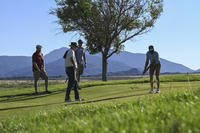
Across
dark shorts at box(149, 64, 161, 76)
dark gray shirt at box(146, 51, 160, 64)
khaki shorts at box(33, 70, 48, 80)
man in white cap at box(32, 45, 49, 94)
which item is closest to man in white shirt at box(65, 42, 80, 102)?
dark gray shirt at box(146, 51, 160, 64)

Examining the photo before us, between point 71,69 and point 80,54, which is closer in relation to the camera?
point 71,69

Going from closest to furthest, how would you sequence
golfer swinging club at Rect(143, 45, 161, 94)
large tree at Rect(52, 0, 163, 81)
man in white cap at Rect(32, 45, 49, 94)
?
golfer swinging club at Rect(143, 45, 161, 94), man in white cap at Rect(32, 45, 49, 94), large tree at Rect(52, 0, 163, 81)

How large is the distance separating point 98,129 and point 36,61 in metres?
23.6

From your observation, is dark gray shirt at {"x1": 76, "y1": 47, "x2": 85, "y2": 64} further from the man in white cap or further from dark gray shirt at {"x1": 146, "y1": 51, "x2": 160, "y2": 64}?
dark gray shirt at {"x1": 146, "y1": 51, "x2": 160, "y2": 64}

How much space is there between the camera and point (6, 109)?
2366 centimetres

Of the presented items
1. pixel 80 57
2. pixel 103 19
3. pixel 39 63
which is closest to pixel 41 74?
pixel 39 63

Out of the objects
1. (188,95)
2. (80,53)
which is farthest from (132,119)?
(80,53)

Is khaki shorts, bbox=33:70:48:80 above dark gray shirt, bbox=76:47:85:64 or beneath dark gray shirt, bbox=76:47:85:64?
beneath

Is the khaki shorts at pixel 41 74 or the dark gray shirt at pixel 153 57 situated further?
the khaki shorts at pixel 41 74

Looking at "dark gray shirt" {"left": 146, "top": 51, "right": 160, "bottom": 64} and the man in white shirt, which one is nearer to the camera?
the man in white shirt

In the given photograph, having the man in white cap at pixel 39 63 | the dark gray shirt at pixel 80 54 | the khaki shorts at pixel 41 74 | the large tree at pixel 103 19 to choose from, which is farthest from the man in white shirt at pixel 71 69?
the large tree at pixel 103 19

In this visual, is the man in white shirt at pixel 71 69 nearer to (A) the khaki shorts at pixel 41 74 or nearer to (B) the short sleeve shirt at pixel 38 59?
(B) the short sleeve shirt at pixel 38 59

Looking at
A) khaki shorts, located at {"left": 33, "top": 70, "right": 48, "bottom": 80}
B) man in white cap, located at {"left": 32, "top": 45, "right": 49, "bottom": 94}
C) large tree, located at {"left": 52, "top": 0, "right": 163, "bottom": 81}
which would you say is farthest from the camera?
large tree, located at {"left": 52, "top": 0, "right": 163, "bottom": 81}

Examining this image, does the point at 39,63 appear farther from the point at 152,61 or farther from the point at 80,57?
the point at 152,61
